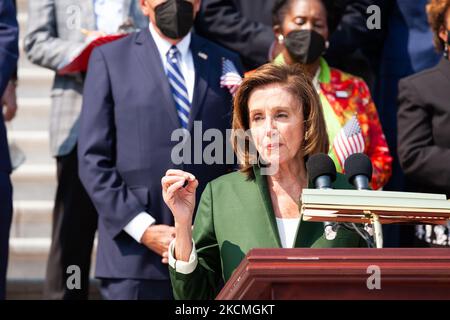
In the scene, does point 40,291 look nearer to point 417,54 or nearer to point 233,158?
point 233,158

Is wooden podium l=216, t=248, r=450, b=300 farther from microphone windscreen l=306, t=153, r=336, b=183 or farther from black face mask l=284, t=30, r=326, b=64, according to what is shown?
black face mask l=284, t=30, r=326, b=64

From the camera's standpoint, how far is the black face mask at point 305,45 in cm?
550

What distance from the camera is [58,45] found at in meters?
5.75

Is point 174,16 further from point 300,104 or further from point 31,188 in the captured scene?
point 31,188

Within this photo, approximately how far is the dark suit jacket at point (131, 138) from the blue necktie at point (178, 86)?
0.19ft

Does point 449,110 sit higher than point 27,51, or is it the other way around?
point 27,51

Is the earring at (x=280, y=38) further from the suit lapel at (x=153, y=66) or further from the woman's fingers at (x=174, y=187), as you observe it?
the woman's fingers at (x=174, y=187)

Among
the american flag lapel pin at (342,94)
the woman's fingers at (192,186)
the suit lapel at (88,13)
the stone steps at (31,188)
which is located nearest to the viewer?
the woman's fingers at (192,186)

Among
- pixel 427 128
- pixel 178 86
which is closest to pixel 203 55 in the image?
pixel 178 86

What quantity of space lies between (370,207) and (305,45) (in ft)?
8.35

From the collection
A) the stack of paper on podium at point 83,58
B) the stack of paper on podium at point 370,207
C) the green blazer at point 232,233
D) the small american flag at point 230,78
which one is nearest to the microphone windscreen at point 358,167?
the stack of paper on podium at point 370,207

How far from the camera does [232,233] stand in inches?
149

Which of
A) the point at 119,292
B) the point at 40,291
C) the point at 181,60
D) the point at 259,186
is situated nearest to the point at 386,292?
the point at 259,186

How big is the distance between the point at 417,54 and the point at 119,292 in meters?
2.21
